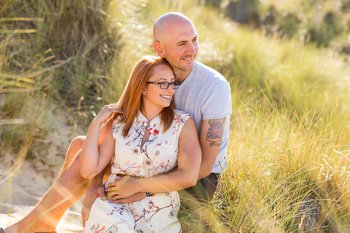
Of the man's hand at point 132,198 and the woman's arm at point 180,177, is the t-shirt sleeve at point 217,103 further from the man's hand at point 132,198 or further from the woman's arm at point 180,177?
the man's hand at point 132,198

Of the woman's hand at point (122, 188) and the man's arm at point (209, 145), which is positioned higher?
the man's arm at point (209, 145)

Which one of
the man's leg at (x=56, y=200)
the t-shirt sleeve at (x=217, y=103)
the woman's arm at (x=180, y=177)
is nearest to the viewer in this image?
the woman's arm at (x=180, y=177)

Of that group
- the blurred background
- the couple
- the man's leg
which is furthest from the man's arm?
the man's leg

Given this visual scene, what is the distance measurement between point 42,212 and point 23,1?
3291 millimetres

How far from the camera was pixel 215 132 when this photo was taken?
4.36 metres

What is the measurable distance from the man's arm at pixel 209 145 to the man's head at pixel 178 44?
385 mm

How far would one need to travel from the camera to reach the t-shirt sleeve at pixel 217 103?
14.4 ft

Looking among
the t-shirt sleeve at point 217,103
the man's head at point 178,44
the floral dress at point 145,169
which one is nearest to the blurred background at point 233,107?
the floral dress at point 145,169

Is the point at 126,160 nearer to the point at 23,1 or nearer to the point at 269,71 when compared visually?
the point at 23,1

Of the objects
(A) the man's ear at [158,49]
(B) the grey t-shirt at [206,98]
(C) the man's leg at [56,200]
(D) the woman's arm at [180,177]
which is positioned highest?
(A) the man's ear at [158,49]

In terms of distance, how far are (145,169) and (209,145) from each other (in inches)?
16.1

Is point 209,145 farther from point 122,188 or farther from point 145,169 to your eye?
point 122,188

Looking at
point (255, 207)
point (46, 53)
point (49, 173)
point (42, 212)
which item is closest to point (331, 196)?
point (255, 207)

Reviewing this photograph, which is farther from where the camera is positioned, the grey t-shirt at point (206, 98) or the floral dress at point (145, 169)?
the grey t-shirt at point (206, 98)
